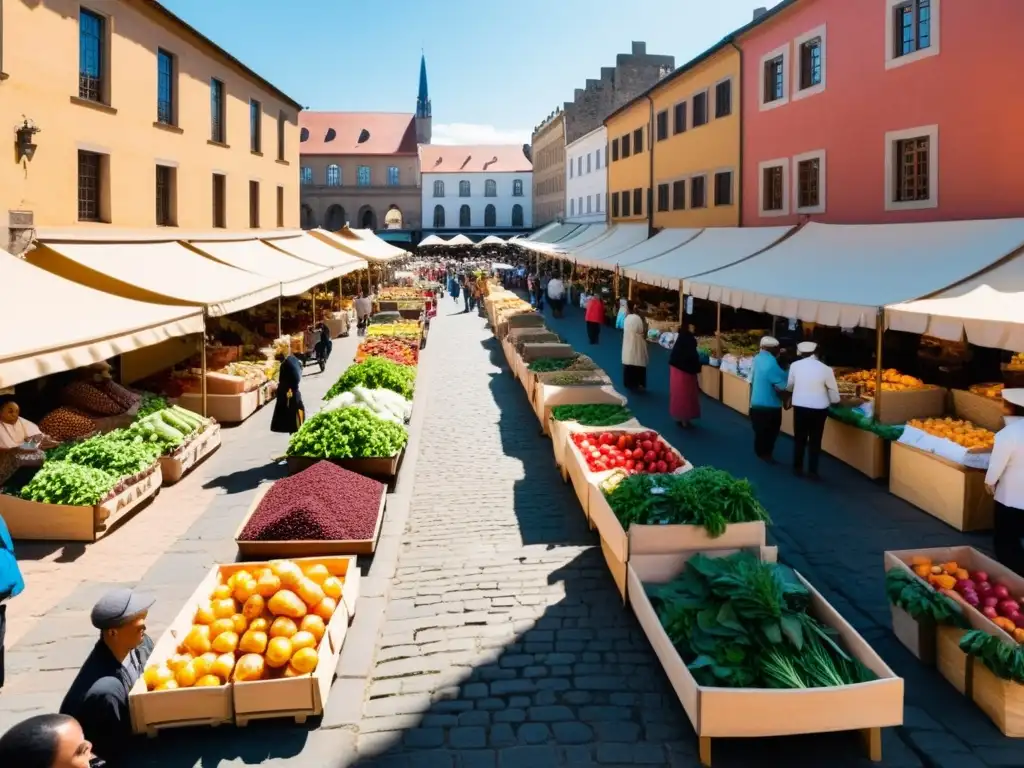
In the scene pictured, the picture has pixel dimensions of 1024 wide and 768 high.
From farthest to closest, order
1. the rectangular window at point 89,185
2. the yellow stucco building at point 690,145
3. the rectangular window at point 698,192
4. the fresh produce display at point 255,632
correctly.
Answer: the rectangular window at point 698,192 < the yellow stucco building at point 690,145 < the rectangular window at point 89,185 < the fresh produce display at point 255,632

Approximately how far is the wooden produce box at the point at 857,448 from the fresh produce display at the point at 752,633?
536 centimetres

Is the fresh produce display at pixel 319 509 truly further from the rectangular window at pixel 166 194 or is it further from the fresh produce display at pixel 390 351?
the rectangular window at pixel 166 194

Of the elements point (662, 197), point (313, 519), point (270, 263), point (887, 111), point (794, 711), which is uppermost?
point (662, 197)

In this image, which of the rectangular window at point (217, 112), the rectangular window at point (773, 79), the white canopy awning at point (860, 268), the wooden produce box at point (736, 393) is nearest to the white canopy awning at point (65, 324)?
the white canopy awning at point (860, 268)

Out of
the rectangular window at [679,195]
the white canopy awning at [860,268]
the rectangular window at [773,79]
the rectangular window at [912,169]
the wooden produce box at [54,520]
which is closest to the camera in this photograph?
the wooden produce box at [54,520]

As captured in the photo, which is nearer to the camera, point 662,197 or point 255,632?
point 255,632

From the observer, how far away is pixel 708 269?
1755 cm

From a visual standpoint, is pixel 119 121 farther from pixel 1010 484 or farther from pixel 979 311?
pixel 1010 484

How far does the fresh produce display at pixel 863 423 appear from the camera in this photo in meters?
10.3

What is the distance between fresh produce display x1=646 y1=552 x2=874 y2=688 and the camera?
4945mm

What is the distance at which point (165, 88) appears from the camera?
18.5 meters

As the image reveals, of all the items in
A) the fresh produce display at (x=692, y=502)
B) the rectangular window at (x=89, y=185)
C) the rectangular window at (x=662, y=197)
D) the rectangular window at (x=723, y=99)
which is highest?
the rectangular window at (x=723, y=99)

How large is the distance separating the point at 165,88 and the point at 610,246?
661 inches

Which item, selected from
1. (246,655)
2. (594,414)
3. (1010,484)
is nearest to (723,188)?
(594,414)
